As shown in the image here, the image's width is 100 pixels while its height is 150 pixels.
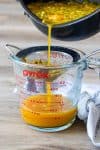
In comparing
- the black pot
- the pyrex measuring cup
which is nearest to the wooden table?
the pyrex measuring cup

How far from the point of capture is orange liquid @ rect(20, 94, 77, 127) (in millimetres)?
637

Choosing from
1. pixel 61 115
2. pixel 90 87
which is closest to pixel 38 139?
pixel 61 115

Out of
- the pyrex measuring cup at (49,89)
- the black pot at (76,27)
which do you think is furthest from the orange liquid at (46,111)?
the black pot at (76,27)

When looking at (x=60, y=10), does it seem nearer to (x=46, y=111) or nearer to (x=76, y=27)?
(x=76, y=27)

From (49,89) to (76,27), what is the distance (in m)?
0.12

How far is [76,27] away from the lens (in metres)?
0.70

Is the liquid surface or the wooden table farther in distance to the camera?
the liquid surface

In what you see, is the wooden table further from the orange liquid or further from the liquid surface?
the liquid surface

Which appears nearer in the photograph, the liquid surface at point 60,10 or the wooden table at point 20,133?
the wooden table at point 20,133

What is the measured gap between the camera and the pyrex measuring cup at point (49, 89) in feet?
2.06

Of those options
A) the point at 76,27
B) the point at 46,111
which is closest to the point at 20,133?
the point at 46,111

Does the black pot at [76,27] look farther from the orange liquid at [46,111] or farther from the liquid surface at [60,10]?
the orange liquid at [46,111]

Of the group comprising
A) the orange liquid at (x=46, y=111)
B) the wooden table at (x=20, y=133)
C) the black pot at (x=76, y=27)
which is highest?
the black pot at (x=76, y=27)

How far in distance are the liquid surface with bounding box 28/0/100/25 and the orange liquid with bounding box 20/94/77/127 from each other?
14 centimetres
